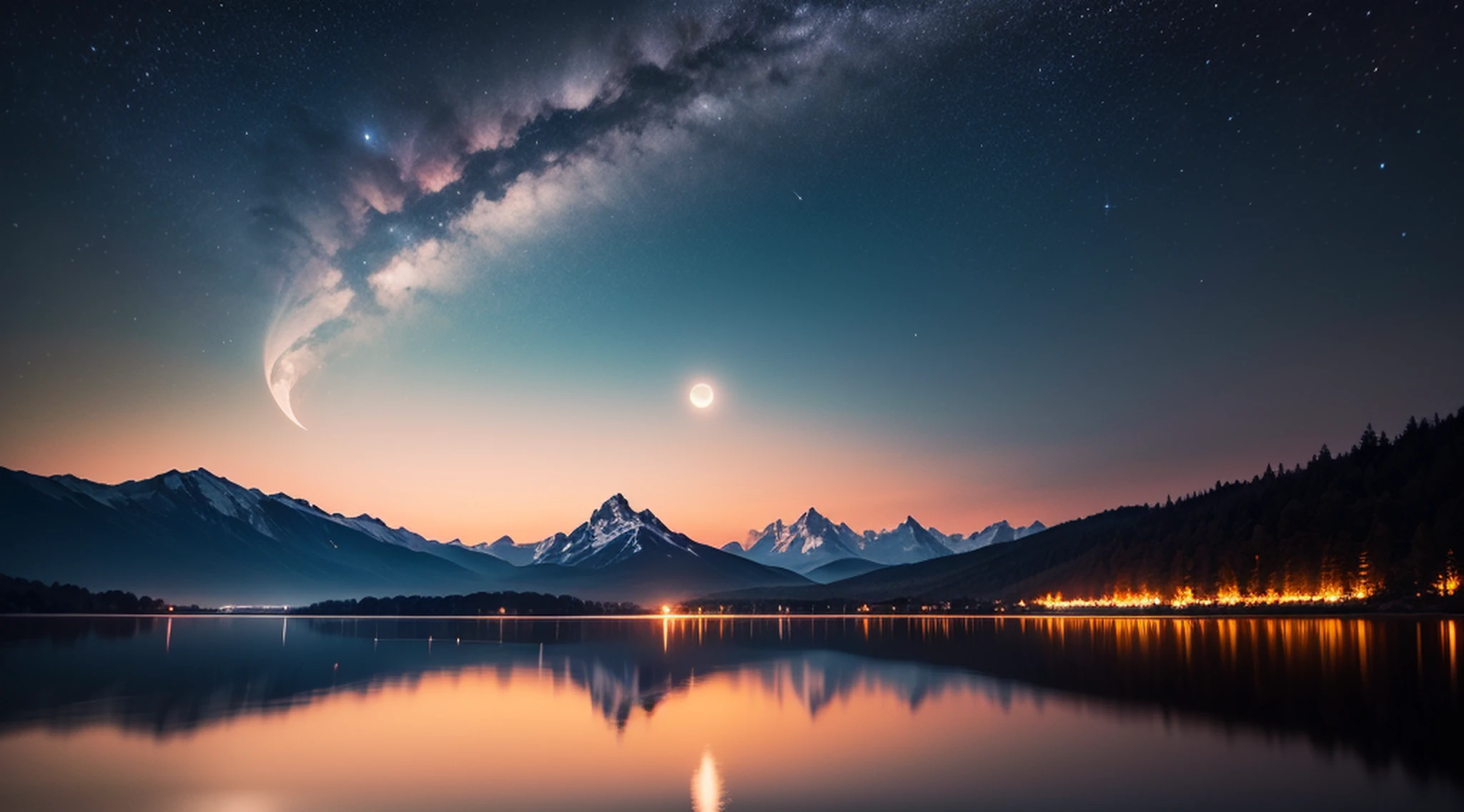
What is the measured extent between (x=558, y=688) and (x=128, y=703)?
23.4 m

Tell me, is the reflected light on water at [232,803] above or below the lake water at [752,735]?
above

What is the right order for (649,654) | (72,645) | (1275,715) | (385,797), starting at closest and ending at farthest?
(385,797), (1275,715), (649,654), (72,645)

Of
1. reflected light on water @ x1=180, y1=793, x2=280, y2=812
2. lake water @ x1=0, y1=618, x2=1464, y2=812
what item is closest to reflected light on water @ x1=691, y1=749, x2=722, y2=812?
lake water @ x1=0, y1=618, x2=1464, y2=812

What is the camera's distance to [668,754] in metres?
33.6

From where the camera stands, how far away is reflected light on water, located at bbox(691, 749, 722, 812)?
25.2 meters

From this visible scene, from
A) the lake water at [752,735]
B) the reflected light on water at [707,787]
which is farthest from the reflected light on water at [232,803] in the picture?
the reflected light on water at [707,787]

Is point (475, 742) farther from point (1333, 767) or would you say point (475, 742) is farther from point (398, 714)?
point (1333, 767)

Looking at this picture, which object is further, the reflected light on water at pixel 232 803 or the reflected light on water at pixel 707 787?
the reflected light on water at pixel 232 803

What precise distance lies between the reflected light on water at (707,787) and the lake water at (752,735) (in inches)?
5.0

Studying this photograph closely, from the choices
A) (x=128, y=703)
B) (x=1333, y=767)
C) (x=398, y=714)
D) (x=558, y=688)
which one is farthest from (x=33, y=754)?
(x=1333, y=767)

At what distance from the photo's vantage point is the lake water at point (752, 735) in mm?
26609

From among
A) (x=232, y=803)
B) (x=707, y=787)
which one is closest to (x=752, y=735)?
(x=707, y=787)

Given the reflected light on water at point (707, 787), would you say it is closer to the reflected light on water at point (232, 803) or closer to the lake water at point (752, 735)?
the lake water at point (752, 735)

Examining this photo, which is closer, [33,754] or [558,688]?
[33,754]
